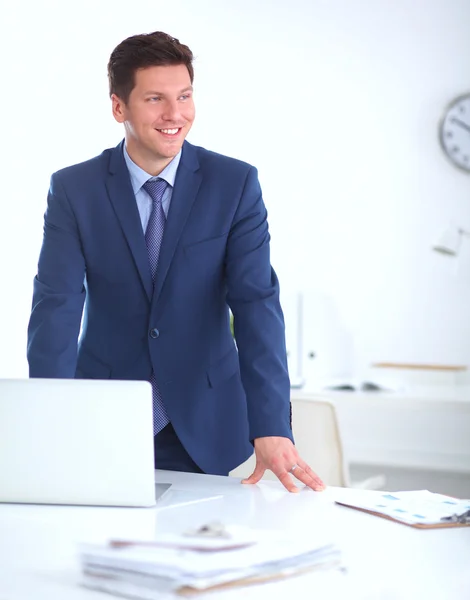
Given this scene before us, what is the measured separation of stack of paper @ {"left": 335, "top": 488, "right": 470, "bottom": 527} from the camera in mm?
1377

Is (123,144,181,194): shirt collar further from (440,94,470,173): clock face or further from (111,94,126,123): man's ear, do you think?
(440,94,470,173): clock face

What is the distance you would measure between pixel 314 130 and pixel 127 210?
3362 millimetres

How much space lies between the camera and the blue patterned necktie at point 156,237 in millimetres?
1814

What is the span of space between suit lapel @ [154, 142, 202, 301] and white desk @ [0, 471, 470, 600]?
442 mm

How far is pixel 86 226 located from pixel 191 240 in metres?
0.24

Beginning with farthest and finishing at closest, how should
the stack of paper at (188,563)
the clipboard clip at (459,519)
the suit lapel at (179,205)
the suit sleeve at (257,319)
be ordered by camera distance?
1. the suit lapel at (179,205)
2. the suit sleeve at (257,319)
3. the clipboard clip at (459,519)
4. the stack of paper at (188,563)

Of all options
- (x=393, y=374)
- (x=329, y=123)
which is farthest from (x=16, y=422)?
(x=329, y=123)

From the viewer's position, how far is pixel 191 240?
1.83m

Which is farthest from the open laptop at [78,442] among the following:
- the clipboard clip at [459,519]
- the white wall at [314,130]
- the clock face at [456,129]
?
the clock face at [456,129]

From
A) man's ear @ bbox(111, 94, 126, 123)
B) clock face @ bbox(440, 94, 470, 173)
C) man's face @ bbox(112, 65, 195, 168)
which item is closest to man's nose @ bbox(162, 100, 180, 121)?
man's face @ bbox(112, 65, 195, 168)

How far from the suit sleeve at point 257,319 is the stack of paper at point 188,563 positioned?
25.3 inches

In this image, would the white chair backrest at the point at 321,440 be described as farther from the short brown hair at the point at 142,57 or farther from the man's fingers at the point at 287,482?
the short brown hair at the point at 142,57

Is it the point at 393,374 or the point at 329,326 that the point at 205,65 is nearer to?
the point at 329,326

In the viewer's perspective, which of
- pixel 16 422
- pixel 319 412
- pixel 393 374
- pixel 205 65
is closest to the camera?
pixel 16 422
